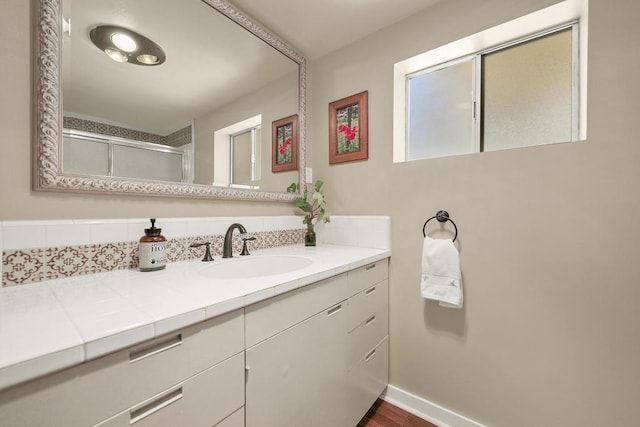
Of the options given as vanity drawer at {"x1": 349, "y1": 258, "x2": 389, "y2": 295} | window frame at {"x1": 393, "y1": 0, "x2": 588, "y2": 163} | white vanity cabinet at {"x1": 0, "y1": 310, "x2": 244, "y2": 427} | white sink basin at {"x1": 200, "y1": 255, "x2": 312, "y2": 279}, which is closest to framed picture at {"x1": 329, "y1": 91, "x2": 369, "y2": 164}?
window frame at {"x1": 393, "y1": 0, "x2": 588, "y2": 163}

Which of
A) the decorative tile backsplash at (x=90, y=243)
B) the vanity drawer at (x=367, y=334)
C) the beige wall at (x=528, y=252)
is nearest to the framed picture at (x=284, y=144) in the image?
the decorative tile backsplash at (x=90, y=243)

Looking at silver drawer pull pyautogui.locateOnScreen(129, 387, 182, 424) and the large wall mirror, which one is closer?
silver drawer pull pyautogui.locateOnScreen(129, 387, 182, 424)

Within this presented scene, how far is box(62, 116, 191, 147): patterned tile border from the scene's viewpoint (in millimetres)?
906

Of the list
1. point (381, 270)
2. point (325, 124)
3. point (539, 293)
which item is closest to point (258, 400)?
point (381, 270)

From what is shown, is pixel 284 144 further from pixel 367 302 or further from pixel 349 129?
pixel 367 302

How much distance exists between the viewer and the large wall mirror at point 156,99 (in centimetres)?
86

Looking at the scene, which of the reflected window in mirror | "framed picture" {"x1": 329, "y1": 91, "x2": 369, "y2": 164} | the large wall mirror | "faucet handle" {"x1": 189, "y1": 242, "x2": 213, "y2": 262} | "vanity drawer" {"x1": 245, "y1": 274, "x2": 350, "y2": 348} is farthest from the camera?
"framed picture" {"x1": 329, "y1": 91, "x2": 369, "y2": 164}

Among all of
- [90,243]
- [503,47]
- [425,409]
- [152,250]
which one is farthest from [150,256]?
[503,47]

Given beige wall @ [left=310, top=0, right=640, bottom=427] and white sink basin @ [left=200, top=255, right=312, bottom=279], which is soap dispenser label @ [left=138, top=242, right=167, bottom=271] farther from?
beige wall @ [left=310, top=0, right=640, bottom=427]

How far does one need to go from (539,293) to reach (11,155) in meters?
2.03

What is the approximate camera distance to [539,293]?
110 centimetres

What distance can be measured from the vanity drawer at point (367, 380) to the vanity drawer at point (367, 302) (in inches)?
8.2

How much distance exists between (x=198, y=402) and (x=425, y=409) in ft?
4.29

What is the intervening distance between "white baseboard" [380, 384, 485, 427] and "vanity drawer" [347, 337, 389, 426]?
0.08m
